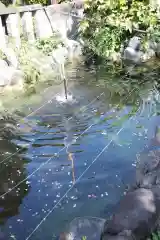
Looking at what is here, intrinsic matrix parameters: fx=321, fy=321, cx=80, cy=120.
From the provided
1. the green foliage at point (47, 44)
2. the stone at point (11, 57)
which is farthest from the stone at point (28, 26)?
the stone at point (11, 57)

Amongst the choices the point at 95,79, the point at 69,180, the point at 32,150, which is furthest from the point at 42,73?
the point at 69,180

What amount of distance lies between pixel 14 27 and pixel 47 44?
4.21 feet

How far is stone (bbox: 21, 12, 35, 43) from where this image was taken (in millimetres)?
11734

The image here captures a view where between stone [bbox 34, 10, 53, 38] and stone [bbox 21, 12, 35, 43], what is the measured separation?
0.97ft

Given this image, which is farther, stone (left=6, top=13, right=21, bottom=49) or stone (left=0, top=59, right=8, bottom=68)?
stone (left=6, top=13, right=21, bottom=49)

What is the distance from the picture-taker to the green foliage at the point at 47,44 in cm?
1150

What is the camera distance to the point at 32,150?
235 inches

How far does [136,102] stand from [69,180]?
136 inches

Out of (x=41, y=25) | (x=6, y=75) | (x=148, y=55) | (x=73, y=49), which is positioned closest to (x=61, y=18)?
(x=41, y=25)

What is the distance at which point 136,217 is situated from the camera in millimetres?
3555

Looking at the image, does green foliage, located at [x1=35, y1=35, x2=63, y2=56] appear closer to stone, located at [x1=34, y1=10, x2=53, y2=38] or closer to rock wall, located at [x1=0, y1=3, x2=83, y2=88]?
rock wall, located at [x1=0, y1=3, x2=83, y2=88]

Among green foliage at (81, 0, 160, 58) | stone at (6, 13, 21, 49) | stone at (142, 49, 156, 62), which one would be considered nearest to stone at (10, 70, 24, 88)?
stone at (6, 13, 21, 49)

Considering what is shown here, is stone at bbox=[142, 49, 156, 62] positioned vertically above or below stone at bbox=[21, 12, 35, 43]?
below

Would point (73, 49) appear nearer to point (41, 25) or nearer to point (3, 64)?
point (41, 25)
